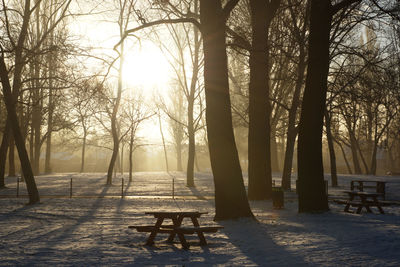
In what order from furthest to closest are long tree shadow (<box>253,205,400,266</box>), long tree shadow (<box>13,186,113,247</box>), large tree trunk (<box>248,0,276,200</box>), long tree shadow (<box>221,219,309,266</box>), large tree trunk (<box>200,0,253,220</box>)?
large tree trunk (<box>248,0,276,200</box>), large tree trunk (<box>200,0,253,220</box>), long tree shadow (<box>13,186,113,247</box>), long tree shadow (<box>253,205,400,266</box>), long tree shadow (<box>221,219,309,266</box>)

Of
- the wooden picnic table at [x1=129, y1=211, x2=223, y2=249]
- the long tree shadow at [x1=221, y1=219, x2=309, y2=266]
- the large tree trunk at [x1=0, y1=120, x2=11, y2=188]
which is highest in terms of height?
the large tree trunk at [x1=0, y1=120, x2=11, y2=188]

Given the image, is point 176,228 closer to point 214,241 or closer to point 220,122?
point 214,241

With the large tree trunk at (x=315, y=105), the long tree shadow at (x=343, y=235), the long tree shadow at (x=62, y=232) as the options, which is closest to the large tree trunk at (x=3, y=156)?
the long tree shadow at (x=62, y=232)

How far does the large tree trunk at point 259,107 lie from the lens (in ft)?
56.7

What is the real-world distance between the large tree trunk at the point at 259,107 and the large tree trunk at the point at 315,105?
3.89m

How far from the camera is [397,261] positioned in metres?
7.14

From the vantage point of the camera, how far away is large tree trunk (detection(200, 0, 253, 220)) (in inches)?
469

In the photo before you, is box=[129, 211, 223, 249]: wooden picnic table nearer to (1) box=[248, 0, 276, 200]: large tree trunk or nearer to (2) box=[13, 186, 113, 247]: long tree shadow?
(2) box=[13, 186, 113, 247]: long tree shadow

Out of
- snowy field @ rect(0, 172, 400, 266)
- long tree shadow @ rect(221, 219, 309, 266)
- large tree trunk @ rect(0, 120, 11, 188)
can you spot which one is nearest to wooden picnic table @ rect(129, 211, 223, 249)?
snowy field @ rect(0, 172, 400, 266)

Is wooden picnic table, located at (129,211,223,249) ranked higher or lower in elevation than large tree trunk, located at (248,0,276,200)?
lower

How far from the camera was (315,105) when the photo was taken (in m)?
13.3

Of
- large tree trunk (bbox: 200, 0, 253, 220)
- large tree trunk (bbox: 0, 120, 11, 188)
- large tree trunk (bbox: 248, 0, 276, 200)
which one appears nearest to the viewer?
large tree trunk (bbox: 200, 0, 253, 220)

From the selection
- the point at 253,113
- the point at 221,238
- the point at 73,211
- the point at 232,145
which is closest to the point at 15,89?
the point at 73,211

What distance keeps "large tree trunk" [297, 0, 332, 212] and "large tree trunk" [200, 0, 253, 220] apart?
8.27 feet
